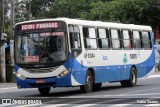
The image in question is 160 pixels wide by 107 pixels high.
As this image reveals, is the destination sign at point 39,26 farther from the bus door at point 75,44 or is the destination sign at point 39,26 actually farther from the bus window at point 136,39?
the bus window at point 136,39

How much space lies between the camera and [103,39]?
23.4 meters

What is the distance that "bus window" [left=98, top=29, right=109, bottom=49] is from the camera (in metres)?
23.1

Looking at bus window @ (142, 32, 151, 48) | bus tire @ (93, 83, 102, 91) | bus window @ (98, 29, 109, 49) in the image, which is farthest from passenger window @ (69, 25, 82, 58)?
bus window @ (142, 32, 151, 48)

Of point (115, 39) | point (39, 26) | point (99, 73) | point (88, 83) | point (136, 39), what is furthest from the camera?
point (136, 39)

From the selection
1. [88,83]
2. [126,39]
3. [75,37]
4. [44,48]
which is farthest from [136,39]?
[44,48]

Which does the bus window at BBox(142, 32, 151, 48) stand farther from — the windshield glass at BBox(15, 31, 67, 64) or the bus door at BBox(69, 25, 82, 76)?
the windshield glass at BBox(15, 31, 67, 64)

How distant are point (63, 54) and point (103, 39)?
361cm

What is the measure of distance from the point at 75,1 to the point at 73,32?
56.0 m

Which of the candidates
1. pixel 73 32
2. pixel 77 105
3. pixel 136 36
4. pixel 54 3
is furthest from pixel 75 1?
pixel 77 105

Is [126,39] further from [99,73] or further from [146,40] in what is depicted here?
[99,73]

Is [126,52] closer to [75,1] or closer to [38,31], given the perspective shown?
[38,31]

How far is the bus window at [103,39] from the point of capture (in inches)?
911

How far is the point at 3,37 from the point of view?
107 ft

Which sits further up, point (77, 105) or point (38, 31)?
point (38, 31)
